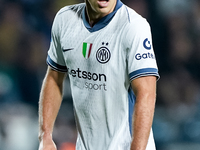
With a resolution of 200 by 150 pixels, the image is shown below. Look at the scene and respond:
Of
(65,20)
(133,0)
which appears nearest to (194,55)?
(133,0)

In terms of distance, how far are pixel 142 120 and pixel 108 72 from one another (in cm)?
40

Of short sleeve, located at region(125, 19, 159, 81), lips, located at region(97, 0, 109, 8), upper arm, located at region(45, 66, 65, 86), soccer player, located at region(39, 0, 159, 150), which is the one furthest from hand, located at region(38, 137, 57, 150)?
lips, located at region(97, 0, 109, 8)

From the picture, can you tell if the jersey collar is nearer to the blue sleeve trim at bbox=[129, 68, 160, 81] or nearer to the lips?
the lips

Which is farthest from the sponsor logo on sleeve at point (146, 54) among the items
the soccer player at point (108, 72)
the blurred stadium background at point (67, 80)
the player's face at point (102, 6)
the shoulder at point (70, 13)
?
the blurred stadium background at point (67, 80)

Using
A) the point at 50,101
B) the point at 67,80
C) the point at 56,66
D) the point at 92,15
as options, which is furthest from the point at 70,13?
the point at 67,80

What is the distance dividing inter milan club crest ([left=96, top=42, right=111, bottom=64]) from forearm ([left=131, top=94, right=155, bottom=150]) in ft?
1.15

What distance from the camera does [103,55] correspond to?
9.45ft

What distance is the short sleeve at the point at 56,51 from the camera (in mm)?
3195

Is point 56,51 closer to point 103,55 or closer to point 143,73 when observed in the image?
point 103,55

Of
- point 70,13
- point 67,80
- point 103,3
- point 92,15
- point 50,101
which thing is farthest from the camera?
point 67,80

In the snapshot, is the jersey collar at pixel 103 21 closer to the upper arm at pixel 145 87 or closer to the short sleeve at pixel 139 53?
the short sleeve at pixel 139 53

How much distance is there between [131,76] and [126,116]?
0.33m

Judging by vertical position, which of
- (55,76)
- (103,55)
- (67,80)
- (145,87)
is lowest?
(67,80)

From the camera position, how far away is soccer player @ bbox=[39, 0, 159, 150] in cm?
271
